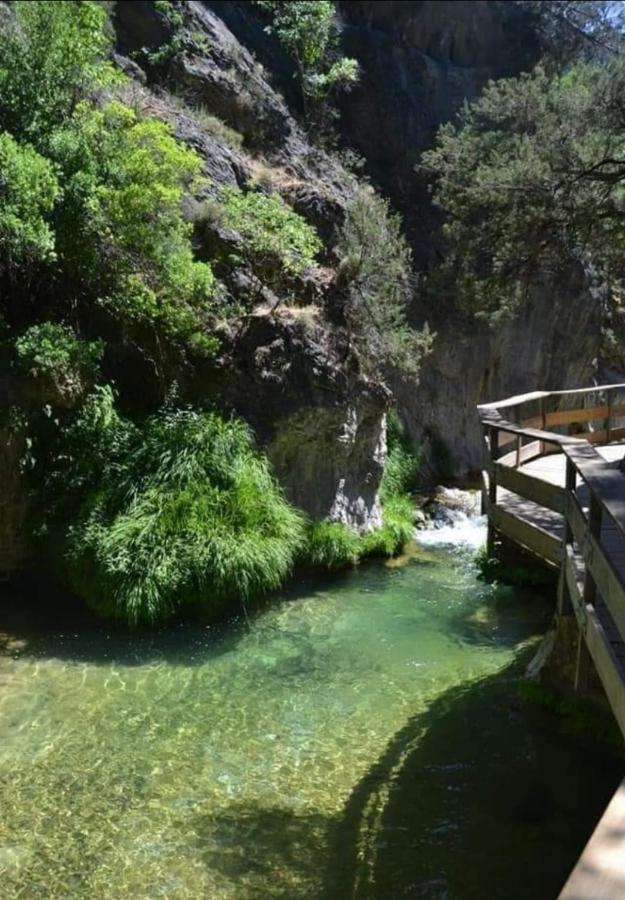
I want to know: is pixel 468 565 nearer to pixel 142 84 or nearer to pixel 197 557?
pixel 197 557

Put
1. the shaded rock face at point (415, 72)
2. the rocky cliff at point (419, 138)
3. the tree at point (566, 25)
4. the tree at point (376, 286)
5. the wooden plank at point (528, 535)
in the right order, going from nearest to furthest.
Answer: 1. the wooden plank at point (528, 535)
2. the tree at point (376, 286)
3. the rocky cliff at point (419, 138)
4. the tree at point (566, 25)
5. the shaded rock face at point (415, 72)

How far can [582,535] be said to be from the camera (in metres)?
6.11

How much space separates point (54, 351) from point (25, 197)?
2.02 meters

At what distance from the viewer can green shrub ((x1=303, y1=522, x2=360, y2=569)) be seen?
12383 mm

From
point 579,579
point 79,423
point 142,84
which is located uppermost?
point 142,84

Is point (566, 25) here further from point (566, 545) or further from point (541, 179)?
point (566, 545)

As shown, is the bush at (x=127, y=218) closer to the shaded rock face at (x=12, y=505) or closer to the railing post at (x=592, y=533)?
the shaded rock face at (x=12, y=505)

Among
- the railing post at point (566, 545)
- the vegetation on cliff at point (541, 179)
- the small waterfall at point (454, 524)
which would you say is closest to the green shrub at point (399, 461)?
the small waterfall at point (454, 524)

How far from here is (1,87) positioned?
10.9 metres

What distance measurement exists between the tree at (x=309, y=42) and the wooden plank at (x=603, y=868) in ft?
66.5

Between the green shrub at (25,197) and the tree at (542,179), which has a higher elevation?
the tree at (542,179)

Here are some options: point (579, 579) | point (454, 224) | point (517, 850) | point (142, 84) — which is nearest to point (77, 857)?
point (517, 850)

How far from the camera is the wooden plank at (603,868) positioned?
5.21ft

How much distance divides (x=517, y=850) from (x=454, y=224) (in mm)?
11362
